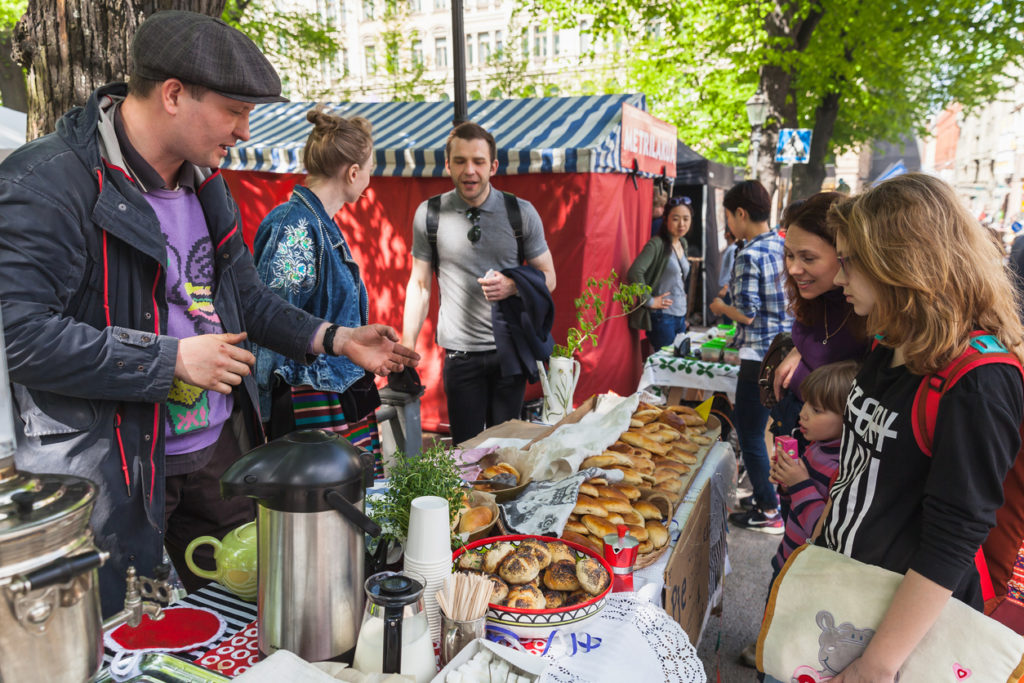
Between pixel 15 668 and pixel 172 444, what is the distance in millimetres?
1114

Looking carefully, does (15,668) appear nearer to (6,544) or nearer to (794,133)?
(6,544)

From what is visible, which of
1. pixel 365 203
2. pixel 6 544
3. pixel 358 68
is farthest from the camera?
pixel 358 68

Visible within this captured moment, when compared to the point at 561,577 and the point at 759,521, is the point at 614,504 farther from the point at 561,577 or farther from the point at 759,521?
the point at 759,521

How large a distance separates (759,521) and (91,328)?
4.19 m

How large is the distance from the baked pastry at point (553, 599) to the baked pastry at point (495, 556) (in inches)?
5.1

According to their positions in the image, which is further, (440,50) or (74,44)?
(440,50)

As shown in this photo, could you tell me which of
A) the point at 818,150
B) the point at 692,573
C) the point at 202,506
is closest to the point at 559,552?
the point at 692,573

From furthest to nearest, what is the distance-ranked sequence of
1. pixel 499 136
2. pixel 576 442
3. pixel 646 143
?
pixel 646 143
pixel 499 136
pixel 576 442

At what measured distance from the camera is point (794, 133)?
944cm

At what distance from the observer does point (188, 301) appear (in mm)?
1863

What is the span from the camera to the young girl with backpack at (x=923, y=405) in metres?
1.36

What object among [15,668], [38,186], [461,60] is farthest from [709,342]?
[15,668]

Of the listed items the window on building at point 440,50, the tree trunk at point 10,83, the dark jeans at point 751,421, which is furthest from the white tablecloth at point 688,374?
the window on building at point 440,50

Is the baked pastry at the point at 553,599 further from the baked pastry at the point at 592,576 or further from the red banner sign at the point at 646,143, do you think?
the red banner sign at the point at 646,143
